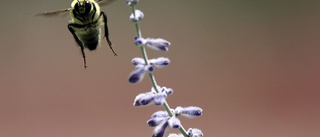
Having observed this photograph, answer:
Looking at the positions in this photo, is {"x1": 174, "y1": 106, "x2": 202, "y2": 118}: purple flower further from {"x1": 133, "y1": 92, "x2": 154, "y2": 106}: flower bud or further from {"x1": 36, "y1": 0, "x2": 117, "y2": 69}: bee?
{"x1": 36, "y1": 0, "x2": 117, "y2": 69}: bee

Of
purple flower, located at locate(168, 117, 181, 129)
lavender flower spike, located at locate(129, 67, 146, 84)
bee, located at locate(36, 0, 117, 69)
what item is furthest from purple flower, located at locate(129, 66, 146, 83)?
bee, located at locate(36, 0, 117, 69)

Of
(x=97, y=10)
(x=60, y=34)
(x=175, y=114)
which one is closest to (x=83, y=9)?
(x=97, y=10)

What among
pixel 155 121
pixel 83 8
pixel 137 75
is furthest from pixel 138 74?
pixel 83 8

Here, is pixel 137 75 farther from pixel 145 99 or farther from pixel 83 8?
pixel 83 8

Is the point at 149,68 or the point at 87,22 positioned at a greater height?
the point at 87,22

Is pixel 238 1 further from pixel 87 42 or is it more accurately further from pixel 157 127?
pixel 157 127

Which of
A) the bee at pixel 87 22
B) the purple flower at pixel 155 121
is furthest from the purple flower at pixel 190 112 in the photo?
the bee at pixel 87 22

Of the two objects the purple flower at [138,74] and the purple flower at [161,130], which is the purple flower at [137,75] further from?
the purple flower at [161,130]
